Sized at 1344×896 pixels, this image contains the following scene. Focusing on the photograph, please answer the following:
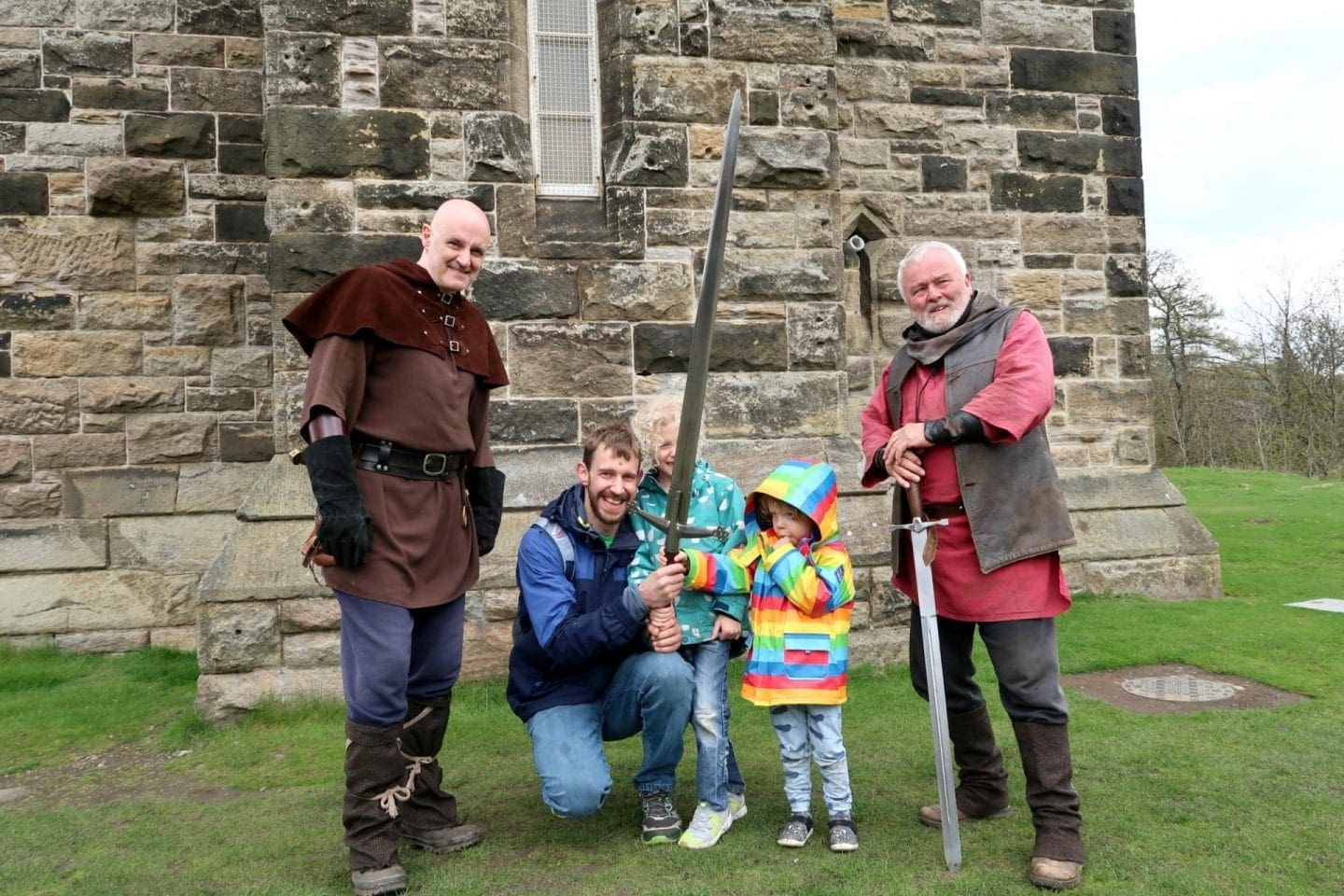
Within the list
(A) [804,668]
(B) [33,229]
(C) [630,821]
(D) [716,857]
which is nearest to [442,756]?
(C) [630,821]

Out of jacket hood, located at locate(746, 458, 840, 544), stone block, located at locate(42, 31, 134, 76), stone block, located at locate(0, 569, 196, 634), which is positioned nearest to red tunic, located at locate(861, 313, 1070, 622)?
jacket hood, located at locate(746, 458, 840, 544)

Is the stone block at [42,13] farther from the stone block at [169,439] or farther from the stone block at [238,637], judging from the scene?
the stone block at [238,637]

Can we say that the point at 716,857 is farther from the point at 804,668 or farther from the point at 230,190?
the point at 230,190

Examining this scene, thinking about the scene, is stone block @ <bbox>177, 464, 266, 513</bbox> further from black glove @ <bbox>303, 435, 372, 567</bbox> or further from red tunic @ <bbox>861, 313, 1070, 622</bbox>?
red tunic @ <bbox>861, 313, 1070, 622</bbox>

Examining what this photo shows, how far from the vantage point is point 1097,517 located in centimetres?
754

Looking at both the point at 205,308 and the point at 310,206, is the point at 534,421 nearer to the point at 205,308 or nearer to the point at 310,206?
the point at 310,206

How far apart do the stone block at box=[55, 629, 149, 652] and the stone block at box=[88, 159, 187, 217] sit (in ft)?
8.60

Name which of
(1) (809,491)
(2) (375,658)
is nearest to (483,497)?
(2) (375,658)

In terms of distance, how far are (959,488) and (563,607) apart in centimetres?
128

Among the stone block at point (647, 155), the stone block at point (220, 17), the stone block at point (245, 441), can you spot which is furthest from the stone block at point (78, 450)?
the stone block at point (647, 155)

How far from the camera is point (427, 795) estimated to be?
340 centimetres

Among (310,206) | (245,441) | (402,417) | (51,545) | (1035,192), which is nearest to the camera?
(402,417)

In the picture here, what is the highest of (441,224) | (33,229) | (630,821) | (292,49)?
(292,49)

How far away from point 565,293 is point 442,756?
2279 mm
